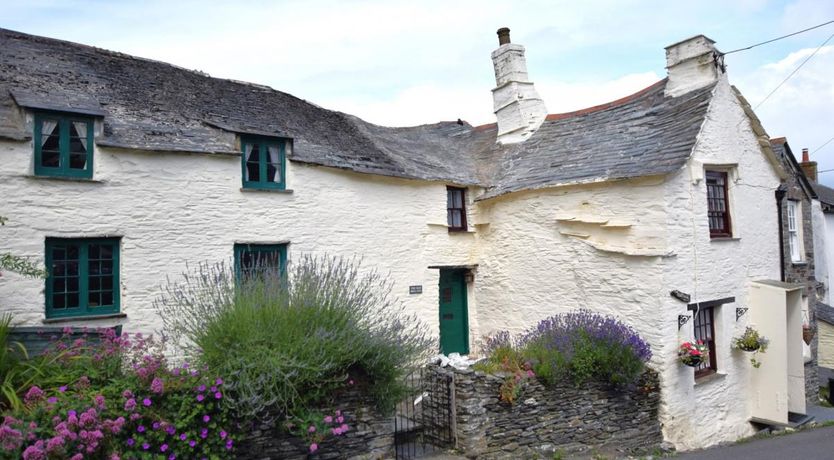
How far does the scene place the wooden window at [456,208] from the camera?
514 inches

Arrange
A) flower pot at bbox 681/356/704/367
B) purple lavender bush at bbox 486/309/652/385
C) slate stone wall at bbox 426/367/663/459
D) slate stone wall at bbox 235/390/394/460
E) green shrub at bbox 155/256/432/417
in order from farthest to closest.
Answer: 1. flower pot at bbox 681/356/704/367
2. purple lavender bush at bbox 486/309/652/385
3. slate stone wall at bbox 426/367/663/459
4. slate stone wall at bbox 235/390/394/460
5. green shrub at bbox 155/256/432/417

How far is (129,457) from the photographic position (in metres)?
4.93

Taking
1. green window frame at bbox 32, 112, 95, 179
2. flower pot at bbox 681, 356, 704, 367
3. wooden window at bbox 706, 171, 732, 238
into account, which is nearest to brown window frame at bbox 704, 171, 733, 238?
wooden window at bbox 706, 171, 732, 238

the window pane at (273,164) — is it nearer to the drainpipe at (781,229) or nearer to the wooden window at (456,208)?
the wooden window at (456,208)

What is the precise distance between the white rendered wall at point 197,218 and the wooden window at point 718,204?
562 cm

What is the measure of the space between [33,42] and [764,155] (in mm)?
15454

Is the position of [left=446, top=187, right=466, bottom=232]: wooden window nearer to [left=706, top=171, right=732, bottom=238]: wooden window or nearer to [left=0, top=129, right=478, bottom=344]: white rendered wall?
[left=0, top=129, right=478, bottom=344]: white rendered wall

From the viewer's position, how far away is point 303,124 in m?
11.9

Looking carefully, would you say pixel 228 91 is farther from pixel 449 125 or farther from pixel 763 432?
pixel 763 432

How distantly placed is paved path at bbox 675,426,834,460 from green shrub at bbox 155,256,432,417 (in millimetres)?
6041

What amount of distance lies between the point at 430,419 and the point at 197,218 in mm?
5282

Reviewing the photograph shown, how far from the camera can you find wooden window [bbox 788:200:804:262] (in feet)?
47.7

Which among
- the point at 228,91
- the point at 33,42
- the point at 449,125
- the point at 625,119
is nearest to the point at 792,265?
the point at 625,119

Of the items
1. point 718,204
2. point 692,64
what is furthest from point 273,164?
point 718,204
